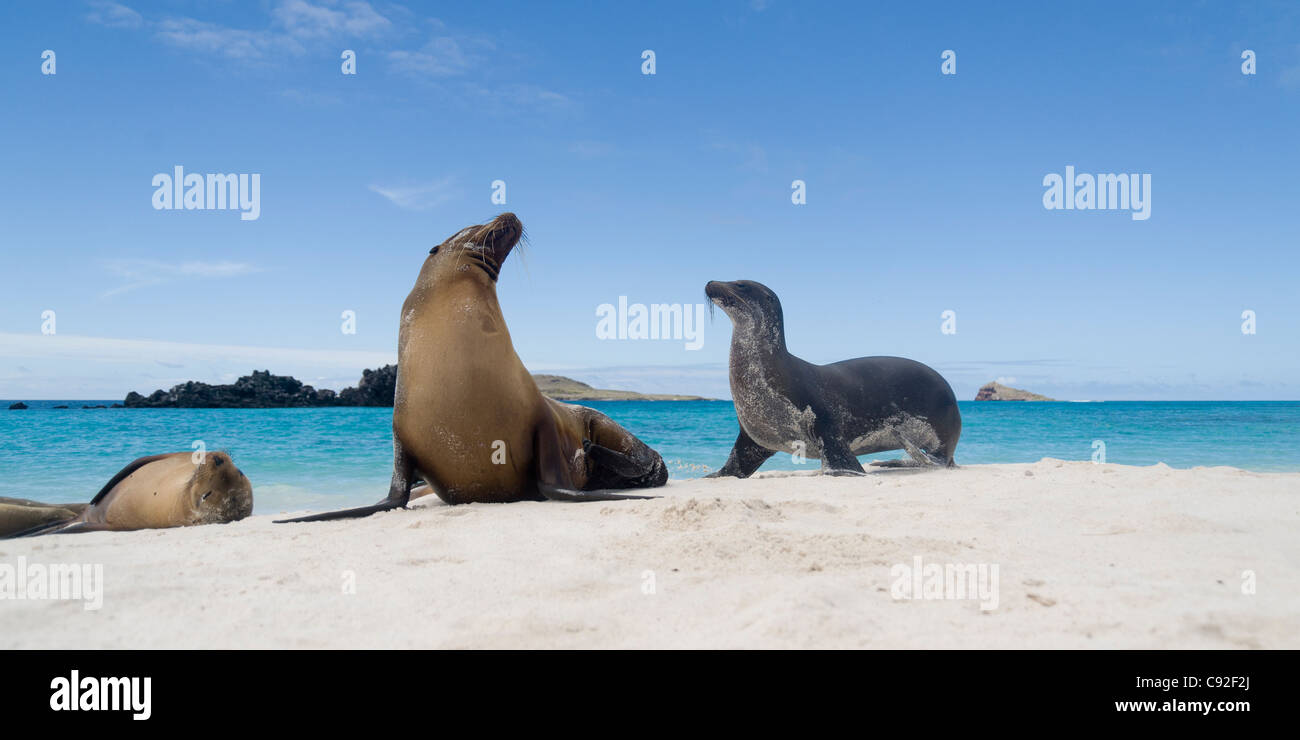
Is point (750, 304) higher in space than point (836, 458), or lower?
higher

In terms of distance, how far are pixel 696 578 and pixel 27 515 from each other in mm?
4552

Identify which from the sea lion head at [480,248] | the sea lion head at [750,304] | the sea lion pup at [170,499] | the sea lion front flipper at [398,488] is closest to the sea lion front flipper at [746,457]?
the sea lion head at [750,304]

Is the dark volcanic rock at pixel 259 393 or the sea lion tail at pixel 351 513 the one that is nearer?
the sea lion tail at pixel 351 513

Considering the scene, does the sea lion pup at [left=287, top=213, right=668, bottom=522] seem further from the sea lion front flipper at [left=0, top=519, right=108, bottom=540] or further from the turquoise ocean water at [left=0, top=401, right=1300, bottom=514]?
the turquoise ocean water at [left=0, top=401, right=1300, bottom=514]

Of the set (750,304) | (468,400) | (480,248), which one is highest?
(480,248)

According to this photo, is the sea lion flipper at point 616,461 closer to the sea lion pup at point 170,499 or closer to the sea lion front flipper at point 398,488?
the sea lion front flipper at point 398,488

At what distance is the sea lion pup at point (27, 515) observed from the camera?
182 inches

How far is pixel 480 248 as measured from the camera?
4.97 meters

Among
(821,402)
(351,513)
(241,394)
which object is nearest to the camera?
(351,513)

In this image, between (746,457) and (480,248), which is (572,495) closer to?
(480,248)

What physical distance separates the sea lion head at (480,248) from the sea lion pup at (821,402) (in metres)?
2.72

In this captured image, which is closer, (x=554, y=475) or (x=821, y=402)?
(x=554, y=475)

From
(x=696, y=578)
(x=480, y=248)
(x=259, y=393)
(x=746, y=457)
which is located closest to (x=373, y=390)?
(x=259, y=393)

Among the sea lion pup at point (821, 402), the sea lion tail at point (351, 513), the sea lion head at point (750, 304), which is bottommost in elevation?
the sea lion tail at point (351, 513)
